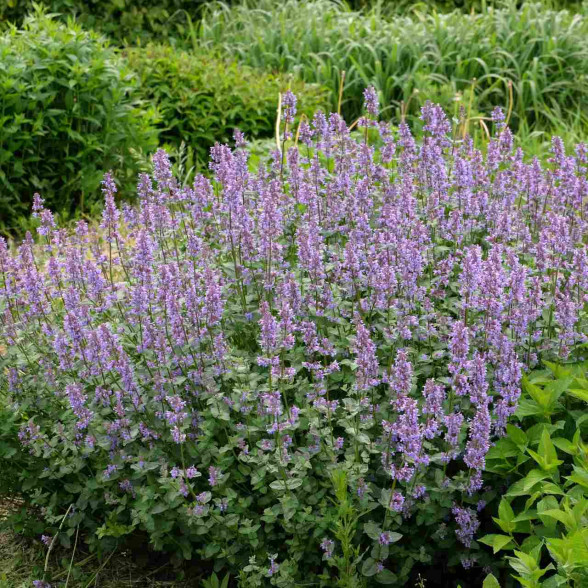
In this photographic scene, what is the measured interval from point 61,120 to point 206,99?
1.48 meters

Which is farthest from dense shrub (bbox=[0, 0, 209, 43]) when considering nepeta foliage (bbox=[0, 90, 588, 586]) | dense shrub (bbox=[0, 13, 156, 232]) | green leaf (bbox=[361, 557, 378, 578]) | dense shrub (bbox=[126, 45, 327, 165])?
green leaf (bbox=[361, 557, 378, 578])

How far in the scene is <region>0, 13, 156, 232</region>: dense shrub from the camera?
667 centimetres

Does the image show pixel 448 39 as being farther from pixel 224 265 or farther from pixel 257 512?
pixel 257 512

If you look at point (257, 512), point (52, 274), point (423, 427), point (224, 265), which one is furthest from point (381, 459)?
point (52, 274)

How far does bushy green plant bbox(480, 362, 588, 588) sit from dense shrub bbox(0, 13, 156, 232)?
4768 mm

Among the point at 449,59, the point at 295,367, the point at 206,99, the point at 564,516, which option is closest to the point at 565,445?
the point at 564,516

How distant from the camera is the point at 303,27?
9.50m

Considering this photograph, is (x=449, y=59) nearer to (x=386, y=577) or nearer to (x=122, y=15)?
(x=122, y=15)

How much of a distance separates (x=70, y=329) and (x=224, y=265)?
0.70 m

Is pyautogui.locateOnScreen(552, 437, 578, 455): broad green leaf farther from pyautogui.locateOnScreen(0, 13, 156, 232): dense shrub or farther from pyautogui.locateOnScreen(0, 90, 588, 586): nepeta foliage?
pyautogui.locateOnScreen(0, 13, 156, 232): dense shrub

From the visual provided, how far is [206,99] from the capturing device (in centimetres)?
772

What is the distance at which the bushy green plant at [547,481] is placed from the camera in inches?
95.2

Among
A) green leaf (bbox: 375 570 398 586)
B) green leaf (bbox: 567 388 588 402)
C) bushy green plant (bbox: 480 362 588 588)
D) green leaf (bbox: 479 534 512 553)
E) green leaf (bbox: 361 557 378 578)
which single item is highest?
green leaf (bbox: 567 388 588 402)

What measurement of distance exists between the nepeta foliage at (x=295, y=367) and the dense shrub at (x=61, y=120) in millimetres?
3279
